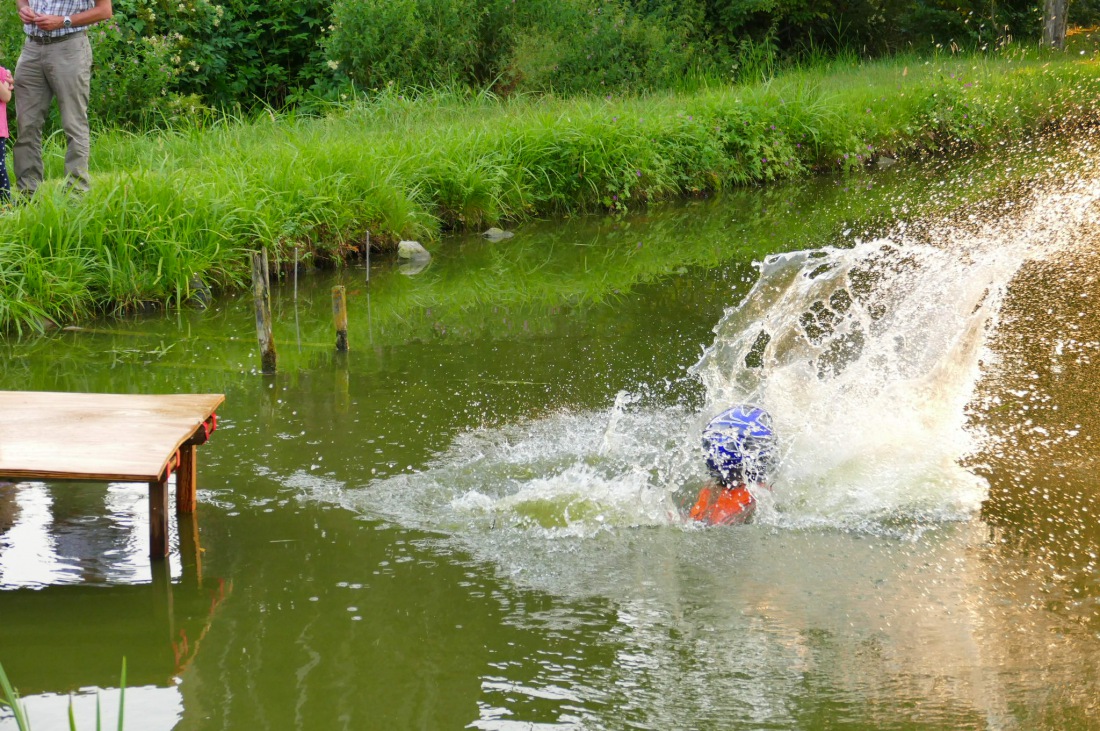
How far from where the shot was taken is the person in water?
14.5 ft

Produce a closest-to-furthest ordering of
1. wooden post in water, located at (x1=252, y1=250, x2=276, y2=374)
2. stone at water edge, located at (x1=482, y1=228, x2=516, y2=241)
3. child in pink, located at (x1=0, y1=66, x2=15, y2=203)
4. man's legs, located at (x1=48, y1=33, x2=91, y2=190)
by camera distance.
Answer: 1. wooden post in water, located at (x1=252, y1=250, x2=276, y2=374)
2. child in pink, located at (x1=0, y1=66, x2=15, y2=203)
3. man's legs, located at (x1=48, y1=33, x2=91, y2=190)
4. stone at water edge, located at (x1=482, y1=228, x2=516, y2=241)

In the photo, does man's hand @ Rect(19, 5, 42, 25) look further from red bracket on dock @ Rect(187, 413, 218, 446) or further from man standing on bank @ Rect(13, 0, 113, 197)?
red bracket on dock @ Rect(187, 413, 218, 446)

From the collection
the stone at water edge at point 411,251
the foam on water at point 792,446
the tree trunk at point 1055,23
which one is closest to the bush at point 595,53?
the stone at water edge at point 411,251

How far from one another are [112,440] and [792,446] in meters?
2.85

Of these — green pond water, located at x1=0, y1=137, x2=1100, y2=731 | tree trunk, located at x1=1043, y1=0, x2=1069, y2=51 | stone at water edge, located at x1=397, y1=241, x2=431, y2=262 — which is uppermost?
tree trunk, located at x1=1043, y1=0, x2=1069, y2=51

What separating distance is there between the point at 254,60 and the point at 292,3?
2.85ft

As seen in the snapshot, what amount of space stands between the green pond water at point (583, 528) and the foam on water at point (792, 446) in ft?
0.06

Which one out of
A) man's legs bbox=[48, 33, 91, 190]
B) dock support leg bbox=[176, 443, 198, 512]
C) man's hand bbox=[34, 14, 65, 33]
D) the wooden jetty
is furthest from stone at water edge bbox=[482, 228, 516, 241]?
dock support leg bbox=[176, 443, 198, 512]

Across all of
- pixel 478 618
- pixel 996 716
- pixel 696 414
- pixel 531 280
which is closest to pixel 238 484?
pixel 478 618

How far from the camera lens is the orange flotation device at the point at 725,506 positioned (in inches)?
175

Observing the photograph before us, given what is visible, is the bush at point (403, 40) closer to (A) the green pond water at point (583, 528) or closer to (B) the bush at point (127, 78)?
(B) the bush at point (127, 78)

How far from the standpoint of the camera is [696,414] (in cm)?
568

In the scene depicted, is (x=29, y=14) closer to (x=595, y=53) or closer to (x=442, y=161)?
(x=442, y=161)

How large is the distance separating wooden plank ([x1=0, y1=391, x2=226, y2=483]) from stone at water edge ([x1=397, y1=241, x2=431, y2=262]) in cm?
473
